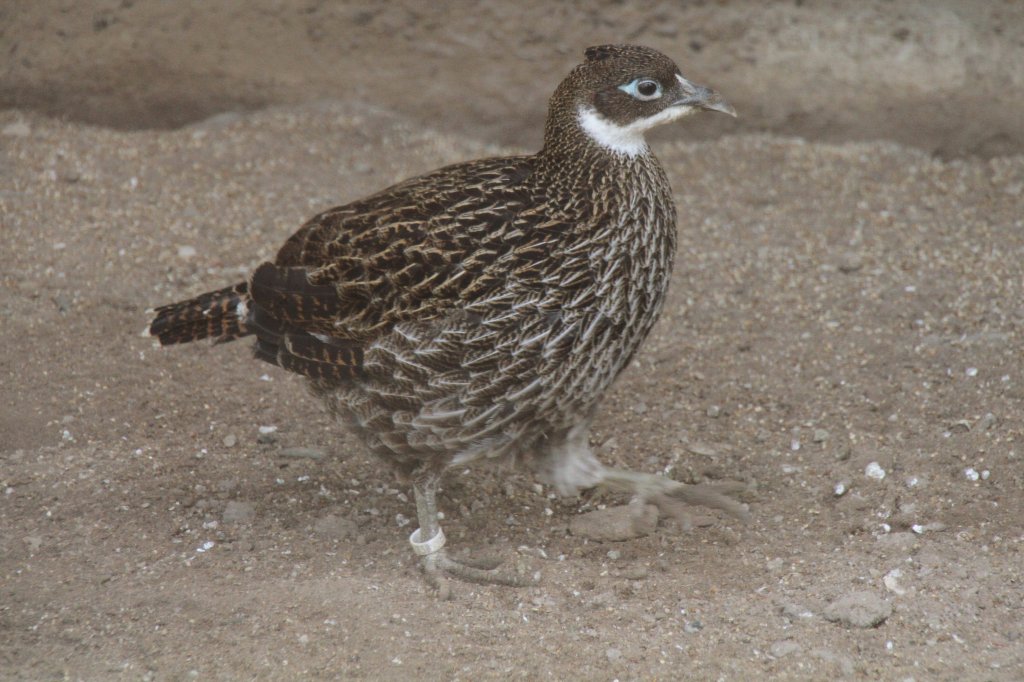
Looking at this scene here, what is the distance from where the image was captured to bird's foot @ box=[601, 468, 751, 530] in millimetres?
4289

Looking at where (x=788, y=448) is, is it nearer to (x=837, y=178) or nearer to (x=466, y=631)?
(x=466, y=631)

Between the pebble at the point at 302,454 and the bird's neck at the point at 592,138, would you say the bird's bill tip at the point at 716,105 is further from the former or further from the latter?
the pebble at the point at 302,454

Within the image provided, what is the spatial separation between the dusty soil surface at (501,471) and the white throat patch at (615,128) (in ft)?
4.30

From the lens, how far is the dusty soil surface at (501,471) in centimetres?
367

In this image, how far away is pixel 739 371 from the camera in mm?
5055

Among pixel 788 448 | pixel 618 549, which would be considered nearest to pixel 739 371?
pixel 788 448

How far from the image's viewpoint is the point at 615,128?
3.99m

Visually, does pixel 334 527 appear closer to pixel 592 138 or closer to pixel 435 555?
pixel 435 555

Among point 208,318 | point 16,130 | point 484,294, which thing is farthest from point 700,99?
point 16,130

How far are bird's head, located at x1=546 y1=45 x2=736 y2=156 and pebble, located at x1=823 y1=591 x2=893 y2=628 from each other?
162cm

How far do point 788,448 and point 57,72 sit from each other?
4.39 m

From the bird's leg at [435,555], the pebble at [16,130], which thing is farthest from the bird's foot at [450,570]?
the pebble at [16,130]

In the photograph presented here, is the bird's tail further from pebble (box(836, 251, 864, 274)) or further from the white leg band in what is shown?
pebble (box(836, 251, 864, 274))

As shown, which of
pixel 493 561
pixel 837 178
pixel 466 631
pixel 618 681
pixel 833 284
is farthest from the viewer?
pixel 837 178
